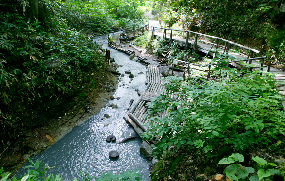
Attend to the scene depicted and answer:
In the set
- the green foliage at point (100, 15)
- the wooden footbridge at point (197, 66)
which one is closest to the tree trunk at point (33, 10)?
the green foliage at point (100, 15)

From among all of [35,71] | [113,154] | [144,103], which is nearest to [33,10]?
[35,71]

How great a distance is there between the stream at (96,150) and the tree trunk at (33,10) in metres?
5.30

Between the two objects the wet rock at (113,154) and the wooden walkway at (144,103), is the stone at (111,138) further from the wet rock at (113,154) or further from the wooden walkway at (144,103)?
the wooden walkway at (144,103)

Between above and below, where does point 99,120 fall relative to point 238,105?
below

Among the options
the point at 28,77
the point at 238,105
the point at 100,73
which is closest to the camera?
the point at 238,105

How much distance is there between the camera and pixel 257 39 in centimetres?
1083

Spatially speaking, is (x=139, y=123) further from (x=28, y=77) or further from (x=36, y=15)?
(x=36, y=15)

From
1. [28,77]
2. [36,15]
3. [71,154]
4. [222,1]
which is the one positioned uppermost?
[222,1]

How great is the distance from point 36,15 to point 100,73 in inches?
162

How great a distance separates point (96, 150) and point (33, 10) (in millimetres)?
6873

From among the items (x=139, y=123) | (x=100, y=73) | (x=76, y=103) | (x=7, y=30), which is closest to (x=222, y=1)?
(x=100, y=73)

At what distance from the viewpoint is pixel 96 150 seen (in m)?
6.40

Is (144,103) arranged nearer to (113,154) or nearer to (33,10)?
(113,154)

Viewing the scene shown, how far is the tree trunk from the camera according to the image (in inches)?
303
